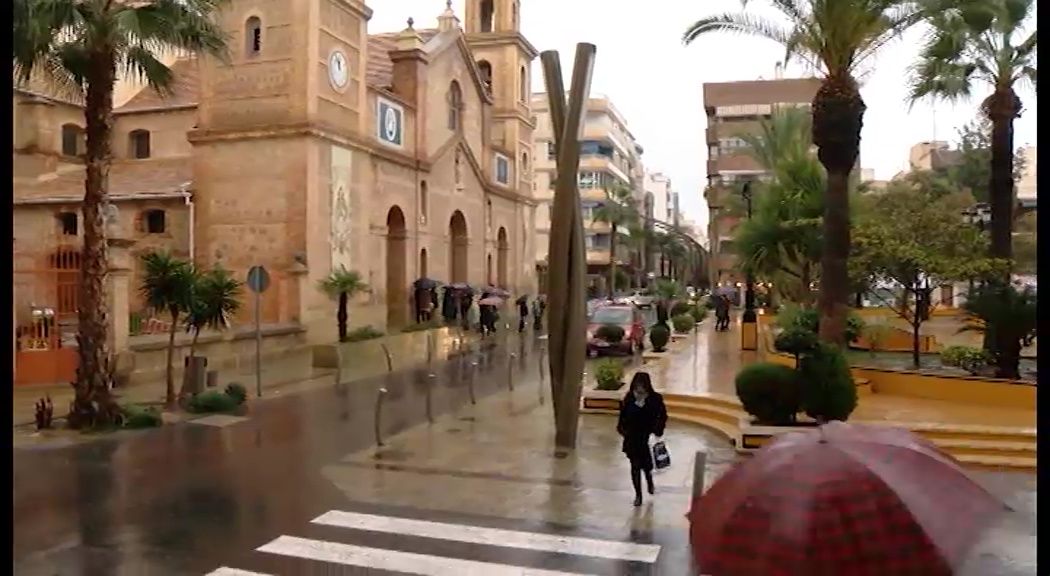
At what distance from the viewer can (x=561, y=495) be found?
10008mm

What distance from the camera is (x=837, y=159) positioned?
16.5 m

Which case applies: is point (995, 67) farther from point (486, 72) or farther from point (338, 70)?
point (486, 72)

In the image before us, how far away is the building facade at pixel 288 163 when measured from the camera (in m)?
29.3

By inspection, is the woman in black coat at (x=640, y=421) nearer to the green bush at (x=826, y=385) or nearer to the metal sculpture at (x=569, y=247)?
the metal sculpture at (x=569, y=247)

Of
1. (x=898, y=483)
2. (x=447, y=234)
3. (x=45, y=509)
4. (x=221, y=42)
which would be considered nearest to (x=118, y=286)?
(x=221, y=42)

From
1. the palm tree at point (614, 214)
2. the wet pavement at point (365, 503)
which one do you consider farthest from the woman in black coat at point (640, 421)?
the palm tree at point (614, 214)

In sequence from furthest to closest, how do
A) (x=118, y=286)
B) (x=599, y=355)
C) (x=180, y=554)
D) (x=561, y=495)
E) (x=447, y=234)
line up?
(x=447, y=234) < (x=599, y=355) < (x=118, y=286) < (x=561, y=495) < (x=180, y=554)

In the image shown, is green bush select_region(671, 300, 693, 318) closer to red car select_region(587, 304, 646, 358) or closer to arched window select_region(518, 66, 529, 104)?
red car select_region(587, 304, 646, 358)

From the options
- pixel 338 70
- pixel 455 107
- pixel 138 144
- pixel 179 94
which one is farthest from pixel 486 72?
pixel 338 70

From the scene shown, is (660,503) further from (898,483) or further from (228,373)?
(228,373)

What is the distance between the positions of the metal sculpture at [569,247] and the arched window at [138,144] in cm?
2819

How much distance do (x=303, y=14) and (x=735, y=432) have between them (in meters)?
21.1

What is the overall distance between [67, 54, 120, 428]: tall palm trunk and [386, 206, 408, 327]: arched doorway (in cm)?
2173

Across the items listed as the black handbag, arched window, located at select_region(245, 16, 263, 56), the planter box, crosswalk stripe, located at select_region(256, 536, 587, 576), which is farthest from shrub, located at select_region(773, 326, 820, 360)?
arched window, located at select_region(245, 16, 263, 56)
